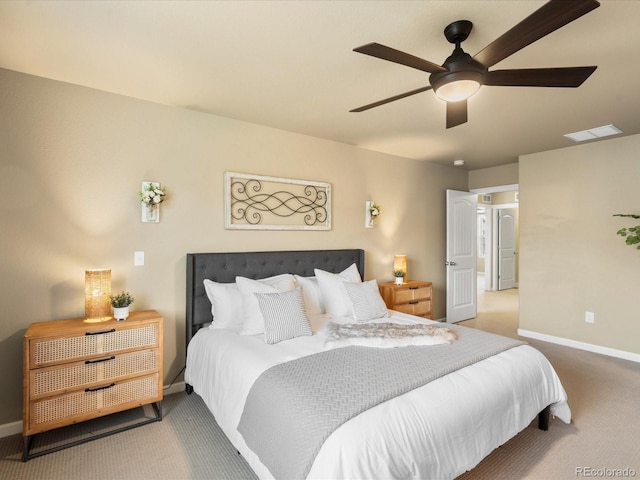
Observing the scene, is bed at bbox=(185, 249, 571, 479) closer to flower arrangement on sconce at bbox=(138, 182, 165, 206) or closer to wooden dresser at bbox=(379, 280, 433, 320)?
flower arrangement on sconce at bbox=(138, 182, 165, 206)

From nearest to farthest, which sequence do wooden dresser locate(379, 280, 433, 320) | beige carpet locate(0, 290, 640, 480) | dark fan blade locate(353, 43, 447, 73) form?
dark fan blade locate(353, 43, 447, 73), beige carpet locate(0, 290, 640, 480), wooden dresser locate(379, 280, 433, 320)

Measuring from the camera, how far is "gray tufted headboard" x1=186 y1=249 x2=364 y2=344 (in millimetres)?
2992

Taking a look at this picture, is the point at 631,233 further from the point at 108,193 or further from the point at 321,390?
the point at 108,193

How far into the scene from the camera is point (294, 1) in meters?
1.68

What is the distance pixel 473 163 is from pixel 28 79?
5.38m

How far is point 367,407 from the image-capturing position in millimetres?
1539

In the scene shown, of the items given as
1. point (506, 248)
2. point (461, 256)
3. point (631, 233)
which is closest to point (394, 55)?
point (631, 233)

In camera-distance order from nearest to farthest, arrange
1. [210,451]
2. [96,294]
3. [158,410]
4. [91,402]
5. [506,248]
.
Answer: [210,451] < [91,402] < [96,294] < [158,410] < [506,248]

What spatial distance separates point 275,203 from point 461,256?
3.41 metres

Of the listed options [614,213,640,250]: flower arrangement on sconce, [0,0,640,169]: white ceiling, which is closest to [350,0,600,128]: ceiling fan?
[0,0,640,169]: white ceiling

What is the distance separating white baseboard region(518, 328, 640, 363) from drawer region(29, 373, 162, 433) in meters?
4.78

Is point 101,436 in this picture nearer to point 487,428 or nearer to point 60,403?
point 60,403

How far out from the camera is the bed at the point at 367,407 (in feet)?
4.65

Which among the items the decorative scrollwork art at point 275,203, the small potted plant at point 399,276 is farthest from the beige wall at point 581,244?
the decorative scrollwork art at point 275,203
